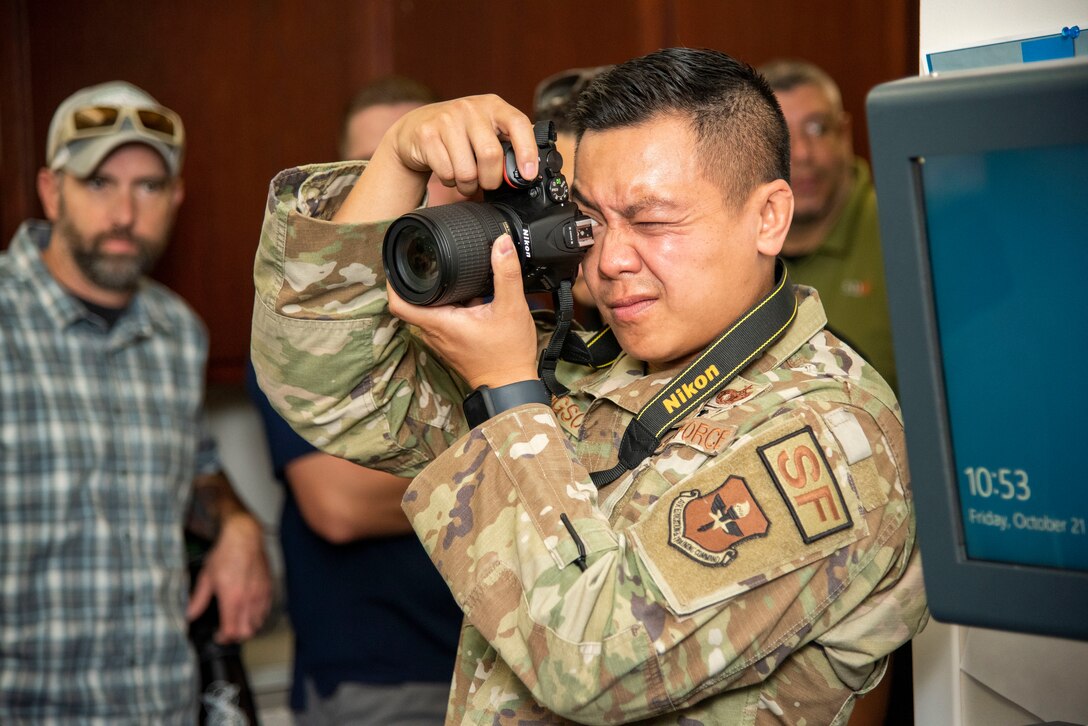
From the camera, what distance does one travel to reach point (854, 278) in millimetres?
2051

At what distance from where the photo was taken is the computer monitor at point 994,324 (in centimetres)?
50

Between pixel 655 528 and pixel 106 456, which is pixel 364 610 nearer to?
pixel 106 456

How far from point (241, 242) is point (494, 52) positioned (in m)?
0.71

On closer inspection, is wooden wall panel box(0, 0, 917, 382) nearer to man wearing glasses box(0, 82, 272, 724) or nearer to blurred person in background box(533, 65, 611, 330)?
man wearing glasses box(0, 82, 272, 724)

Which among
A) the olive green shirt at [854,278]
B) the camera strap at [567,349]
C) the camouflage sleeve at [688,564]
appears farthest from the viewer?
the olive green shirt at [854,278]

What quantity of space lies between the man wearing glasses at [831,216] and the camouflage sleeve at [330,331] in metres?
1.12

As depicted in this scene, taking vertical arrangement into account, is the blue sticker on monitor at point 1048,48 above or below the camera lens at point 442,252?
above

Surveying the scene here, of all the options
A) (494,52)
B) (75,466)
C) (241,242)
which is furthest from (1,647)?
(494,52)

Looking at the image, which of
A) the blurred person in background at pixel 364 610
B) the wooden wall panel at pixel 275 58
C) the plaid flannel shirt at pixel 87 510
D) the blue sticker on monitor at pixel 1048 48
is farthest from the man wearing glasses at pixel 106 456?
the blue sticker on monitor at pixel 1048 48

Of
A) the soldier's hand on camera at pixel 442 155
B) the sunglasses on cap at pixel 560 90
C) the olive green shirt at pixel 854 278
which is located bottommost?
the olive green shirt at pixel 854 278

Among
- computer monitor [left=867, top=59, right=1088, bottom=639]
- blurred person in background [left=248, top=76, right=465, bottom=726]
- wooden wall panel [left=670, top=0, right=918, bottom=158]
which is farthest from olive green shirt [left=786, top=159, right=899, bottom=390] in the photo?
computer monitor [left=867, top=59, right=1088, bottom=639]

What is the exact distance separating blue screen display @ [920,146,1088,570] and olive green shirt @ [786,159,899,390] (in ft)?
4.60

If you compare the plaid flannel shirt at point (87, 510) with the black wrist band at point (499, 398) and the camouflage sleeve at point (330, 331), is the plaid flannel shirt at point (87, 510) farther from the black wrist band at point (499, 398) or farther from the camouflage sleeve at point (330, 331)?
the black wrist band at point (499, 398)

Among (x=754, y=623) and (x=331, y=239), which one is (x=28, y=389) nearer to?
(x=331, y=239)
